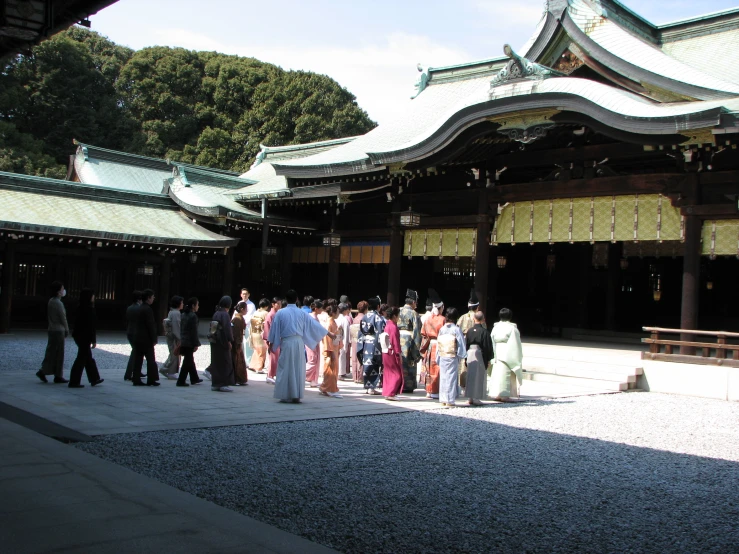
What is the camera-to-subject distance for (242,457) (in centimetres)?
640

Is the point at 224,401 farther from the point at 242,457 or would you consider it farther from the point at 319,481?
the point at 319,481

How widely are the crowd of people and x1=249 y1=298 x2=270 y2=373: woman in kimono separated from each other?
153cm

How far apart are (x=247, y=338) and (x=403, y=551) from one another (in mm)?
9894

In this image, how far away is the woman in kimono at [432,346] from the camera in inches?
424

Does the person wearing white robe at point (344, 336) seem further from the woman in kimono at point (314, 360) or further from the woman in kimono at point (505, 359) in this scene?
the woman in kimono at point (505, 359)

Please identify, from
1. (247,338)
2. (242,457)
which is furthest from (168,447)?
(247,338)

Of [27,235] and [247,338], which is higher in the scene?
[27,235]


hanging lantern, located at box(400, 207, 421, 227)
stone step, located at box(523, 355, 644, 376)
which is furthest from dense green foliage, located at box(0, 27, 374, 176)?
stone step, located at box(523, 355, 644, 376)

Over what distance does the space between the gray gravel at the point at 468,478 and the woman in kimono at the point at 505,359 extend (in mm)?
1204

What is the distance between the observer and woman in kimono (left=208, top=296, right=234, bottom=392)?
33.5ft

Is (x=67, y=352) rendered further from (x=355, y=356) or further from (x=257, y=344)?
(x=355, y=356)

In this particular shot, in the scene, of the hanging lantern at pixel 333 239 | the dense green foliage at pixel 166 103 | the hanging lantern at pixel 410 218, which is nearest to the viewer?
the hanging lantern at pixel 410 218

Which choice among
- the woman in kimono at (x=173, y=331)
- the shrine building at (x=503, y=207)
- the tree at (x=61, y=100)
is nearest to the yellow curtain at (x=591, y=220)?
the shrine building at (x=503, y=207)

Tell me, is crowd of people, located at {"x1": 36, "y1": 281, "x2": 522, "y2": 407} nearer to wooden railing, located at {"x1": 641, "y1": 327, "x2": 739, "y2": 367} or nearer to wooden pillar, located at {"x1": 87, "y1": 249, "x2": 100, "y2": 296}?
wooden railing, located at {"x1": 641, "y1": 327, "x2": 739, "y2": 367}
